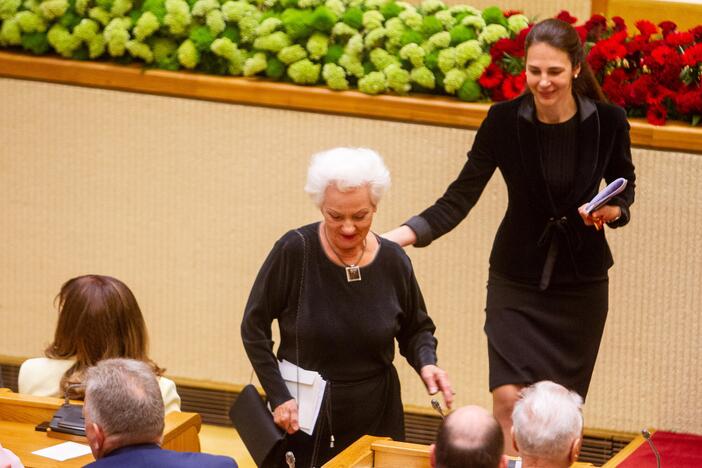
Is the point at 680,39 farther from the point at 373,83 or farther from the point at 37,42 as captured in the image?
the point at 37,42

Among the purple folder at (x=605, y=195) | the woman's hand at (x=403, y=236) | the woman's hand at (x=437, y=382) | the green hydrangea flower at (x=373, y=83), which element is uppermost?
the green hydrangea flower at (x=373, y=83)

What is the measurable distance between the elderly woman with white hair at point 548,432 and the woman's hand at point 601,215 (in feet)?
3.37

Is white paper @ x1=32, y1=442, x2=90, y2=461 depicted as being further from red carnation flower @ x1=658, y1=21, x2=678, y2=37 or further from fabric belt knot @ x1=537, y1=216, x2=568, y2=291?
red carnation flower @ x1=658, y1=21, x2=678, y2=37

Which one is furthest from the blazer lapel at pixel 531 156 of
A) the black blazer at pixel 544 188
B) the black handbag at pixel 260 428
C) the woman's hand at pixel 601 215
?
the black handbag at pixel 260 428

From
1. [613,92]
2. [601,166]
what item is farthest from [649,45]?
[601,166]

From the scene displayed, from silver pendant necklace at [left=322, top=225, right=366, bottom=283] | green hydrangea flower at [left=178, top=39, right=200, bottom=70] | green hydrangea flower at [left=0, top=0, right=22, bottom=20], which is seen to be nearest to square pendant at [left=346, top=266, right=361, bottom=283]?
silver pendant necklace at [left=322, top=225, right=366, bottom=283]

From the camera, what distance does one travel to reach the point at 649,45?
5.40m

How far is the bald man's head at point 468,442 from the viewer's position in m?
2.96

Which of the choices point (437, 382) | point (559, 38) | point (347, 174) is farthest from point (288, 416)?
point (559, 38)

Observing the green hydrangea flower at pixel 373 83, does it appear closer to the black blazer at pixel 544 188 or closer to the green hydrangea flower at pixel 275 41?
the green hydrangea flower at pixel 275 41

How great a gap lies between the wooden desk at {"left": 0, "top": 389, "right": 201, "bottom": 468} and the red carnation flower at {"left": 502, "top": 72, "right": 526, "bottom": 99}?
83.9 inches

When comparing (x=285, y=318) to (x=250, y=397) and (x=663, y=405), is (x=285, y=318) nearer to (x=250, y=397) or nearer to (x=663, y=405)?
(x=250, y=397)

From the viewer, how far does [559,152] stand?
4262 mm

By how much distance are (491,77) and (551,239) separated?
149 cm
